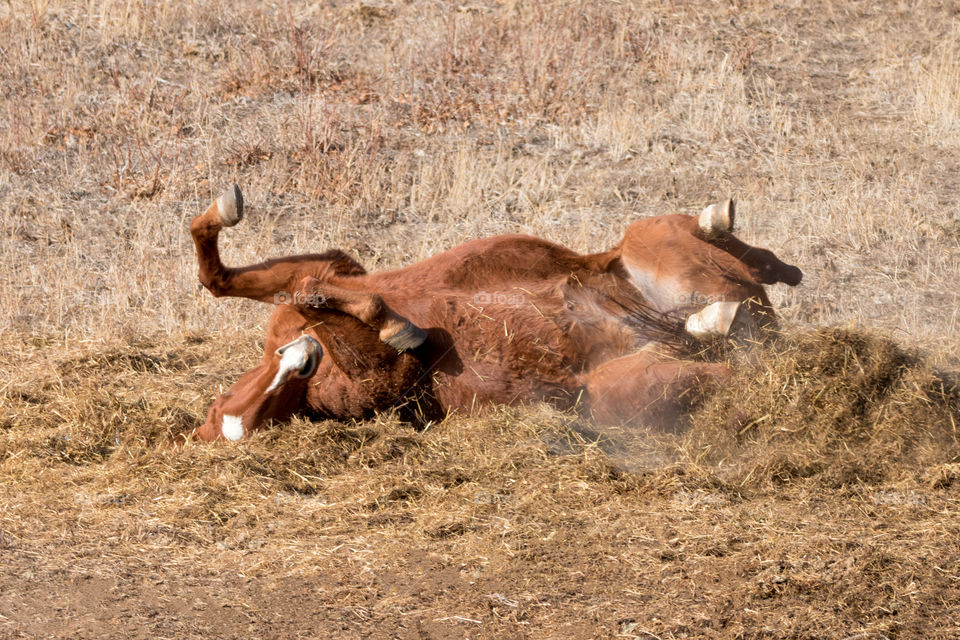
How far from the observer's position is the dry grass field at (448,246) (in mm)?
3592

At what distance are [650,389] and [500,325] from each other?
0.80 metres

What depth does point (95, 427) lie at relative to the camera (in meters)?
5.23

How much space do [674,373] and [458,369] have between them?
1.07 meters

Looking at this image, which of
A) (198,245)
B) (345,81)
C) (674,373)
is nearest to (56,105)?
(345,81)

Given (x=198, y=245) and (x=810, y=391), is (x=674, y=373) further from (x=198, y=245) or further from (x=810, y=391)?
(x=198, y=245)

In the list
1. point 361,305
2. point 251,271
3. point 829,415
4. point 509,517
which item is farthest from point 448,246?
point 509,517

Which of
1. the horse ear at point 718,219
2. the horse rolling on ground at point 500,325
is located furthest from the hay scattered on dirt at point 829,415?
the horse ear at point 718,219

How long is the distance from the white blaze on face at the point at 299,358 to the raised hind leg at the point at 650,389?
4.46 ft

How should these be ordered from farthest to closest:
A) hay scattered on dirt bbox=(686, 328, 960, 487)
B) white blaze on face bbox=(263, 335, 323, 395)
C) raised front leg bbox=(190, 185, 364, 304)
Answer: raised front leg bbox=(190, 185, 364, 304) → white blaze on face bbox=(263, 335, 323, 395) → hay scattered on dirt bbox=(686, 328, 960, 487)

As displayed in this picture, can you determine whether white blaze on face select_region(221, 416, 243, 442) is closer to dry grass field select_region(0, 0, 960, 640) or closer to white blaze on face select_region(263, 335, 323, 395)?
dry grass field select_region(0, 0, 960, 640)

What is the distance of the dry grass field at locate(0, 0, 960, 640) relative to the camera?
359 centimetres

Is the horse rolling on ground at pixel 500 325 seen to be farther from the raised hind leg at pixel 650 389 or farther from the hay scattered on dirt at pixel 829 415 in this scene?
the hay scattered on dirt at pixel 829 415

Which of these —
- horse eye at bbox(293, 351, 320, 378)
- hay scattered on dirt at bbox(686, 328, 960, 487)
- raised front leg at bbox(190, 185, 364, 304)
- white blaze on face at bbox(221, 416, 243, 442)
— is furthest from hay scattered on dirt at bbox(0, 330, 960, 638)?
raised front leg at bbox(190, 185, 364, 304)

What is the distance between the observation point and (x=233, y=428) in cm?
500
